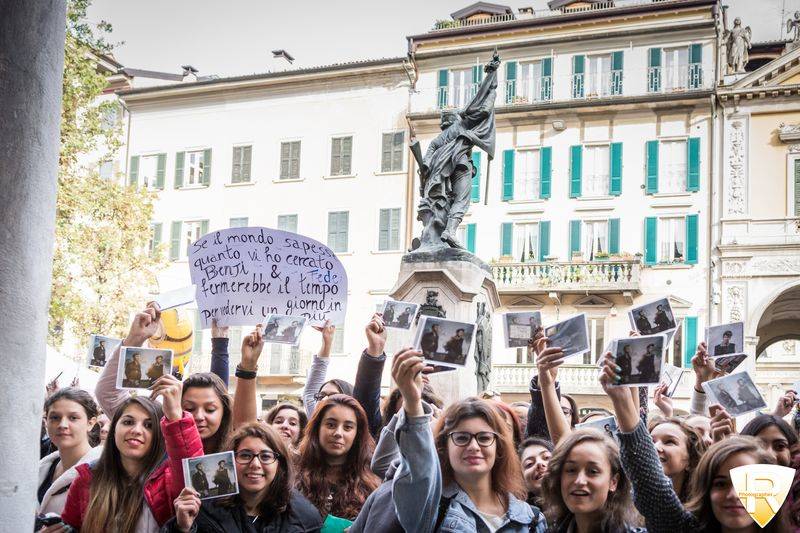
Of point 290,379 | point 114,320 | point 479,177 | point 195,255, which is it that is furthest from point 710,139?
point 195,255

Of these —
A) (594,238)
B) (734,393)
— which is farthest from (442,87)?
(734,393)

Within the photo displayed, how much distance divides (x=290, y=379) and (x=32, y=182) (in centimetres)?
2869

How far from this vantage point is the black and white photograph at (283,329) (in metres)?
5.58

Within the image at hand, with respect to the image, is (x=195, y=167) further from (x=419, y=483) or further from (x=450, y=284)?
(x=419, y=483)

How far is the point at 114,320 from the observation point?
2236 centimetres

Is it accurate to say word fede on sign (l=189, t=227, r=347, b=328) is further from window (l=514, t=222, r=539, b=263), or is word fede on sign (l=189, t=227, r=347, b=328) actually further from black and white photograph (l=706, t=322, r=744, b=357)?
window (l=514, t=222, r=539, b=263)

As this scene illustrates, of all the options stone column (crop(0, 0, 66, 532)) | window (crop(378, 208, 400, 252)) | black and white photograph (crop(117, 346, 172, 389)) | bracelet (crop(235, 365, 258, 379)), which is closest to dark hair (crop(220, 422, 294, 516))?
black and white photograph (crop(117, 346, 172, 389))

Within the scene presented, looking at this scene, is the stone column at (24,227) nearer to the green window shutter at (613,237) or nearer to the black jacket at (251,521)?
the black jacket at (251,521)

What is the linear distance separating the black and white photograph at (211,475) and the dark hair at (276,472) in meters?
0.22

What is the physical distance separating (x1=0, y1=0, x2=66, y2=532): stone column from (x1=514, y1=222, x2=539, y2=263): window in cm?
2702

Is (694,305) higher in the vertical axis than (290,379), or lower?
higher

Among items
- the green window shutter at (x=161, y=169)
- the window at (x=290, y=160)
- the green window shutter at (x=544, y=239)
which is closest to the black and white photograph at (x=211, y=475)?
the green window shutter at (x=544, y=239)

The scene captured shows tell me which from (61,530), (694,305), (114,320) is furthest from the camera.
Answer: (694,305)

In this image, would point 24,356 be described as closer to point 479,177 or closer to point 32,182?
point 32,182
